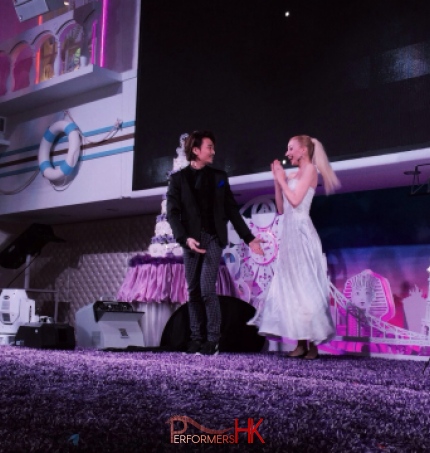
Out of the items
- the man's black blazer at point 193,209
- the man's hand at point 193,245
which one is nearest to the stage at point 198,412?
the man's hand at point 193,245

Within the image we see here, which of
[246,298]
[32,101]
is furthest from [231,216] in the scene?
[32,101]

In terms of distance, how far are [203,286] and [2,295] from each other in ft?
5.67

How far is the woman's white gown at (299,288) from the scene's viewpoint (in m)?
2.68

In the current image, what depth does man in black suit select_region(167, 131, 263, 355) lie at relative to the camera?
284 cm

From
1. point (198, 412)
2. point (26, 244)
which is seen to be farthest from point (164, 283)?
point (198, 412)

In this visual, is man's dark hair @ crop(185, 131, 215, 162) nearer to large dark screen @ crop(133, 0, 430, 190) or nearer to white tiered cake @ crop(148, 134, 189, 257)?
large dark screen @ crop(133, 0, 430, 190)

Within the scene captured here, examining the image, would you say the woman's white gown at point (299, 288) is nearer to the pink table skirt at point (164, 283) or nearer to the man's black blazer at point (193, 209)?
the man's black blazer at point (193, 209)

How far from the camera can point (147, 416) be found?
3.39 ft

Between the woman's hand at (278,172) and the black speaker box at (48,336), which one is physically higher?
the woman's hand at (278,172)

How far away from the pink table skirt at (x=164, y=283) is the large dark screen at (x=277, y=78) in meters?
0.58

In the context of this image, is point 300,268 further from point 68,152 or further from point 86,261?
point 86,261

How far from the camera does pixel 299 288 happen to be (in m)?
2.73

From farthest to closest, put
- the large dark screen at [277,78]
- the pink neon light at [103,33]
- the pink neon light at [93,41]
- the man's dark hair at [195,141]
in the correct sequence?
1. the pink neon light at [93,41]
2. the pink neon light at [103,33]
3. the man's dark hair at [195,141]
4. the large dark screen at [277,78]

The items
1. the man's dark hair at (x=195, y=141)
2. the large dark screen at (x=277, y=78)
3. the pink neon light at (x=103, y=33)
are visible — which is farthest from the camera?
the pink neon light at (x=103, y=33)
